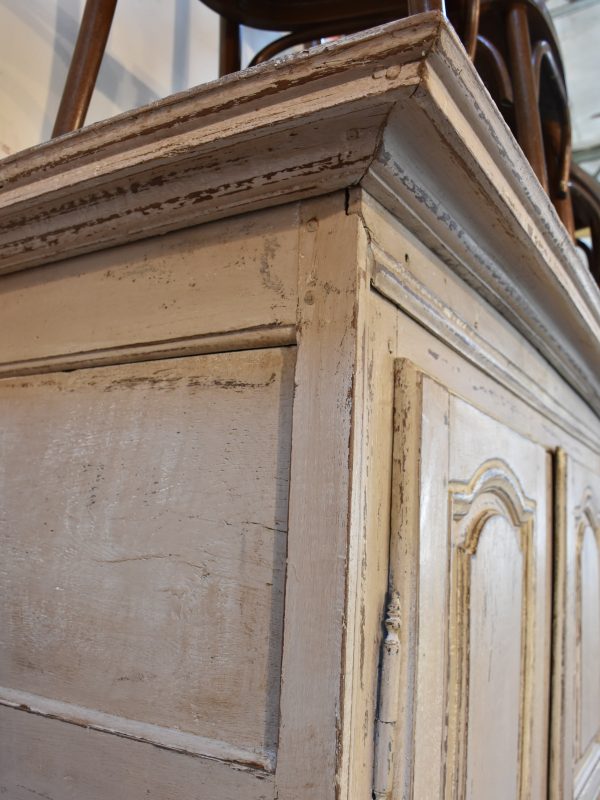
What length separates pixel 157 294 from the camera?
577mm

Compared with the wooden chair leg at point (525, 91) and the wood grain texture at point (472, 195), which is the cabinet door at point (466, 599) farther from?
the wooden chair leg at point (525, 91)

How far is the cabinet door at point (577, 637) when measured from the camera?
0.90 meters

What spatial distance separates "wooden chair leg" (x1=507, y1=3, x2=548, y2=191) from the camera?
0.89m

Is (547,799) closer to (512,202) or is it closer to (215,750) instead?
(215,750)

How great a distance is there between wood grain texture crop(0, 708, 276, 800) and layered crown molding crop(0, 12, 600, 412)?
0.42m

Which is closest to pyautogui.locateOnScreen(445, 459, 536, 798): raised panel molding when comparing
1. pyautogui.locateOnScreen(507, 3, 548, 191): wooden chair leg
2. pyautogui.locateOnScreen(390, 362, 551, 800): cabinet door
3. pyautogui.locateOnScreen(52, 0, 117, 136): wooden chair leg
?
pyautogui.locateOnScreen(390, 362, 551, 800): cabinet door

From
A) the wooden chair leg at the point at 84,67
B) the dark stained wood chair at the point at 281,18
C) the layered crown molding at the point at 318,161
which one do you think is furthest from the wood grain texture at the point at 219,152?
the dark stained wood chair at the point at 281,18

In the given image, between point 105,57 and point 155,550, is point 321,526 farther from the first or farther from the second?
point 105,57

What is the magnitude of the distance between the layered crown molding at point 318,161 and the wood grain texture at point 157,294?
0.6 inches

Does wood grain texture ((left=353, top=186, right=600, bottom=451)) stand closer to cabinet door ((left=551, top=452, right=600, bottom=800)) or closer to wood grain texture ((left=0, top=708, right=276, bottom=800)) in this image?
cabinet door ((left=551, top=452, right=600, bottom=800))

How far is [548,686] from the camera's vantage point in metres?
0.88

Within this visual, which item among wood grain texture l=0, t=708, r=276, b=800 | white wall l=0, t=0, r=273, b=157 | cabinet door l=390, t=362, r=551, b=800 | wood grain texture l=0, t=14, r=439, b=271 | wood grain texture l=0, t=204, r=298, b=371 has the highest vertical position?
white wall l=0, t=0, r=273, b=157

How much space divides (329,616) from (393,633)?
0.06 meters

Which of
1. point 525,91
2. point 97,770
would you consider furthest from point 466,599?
point 525,91
